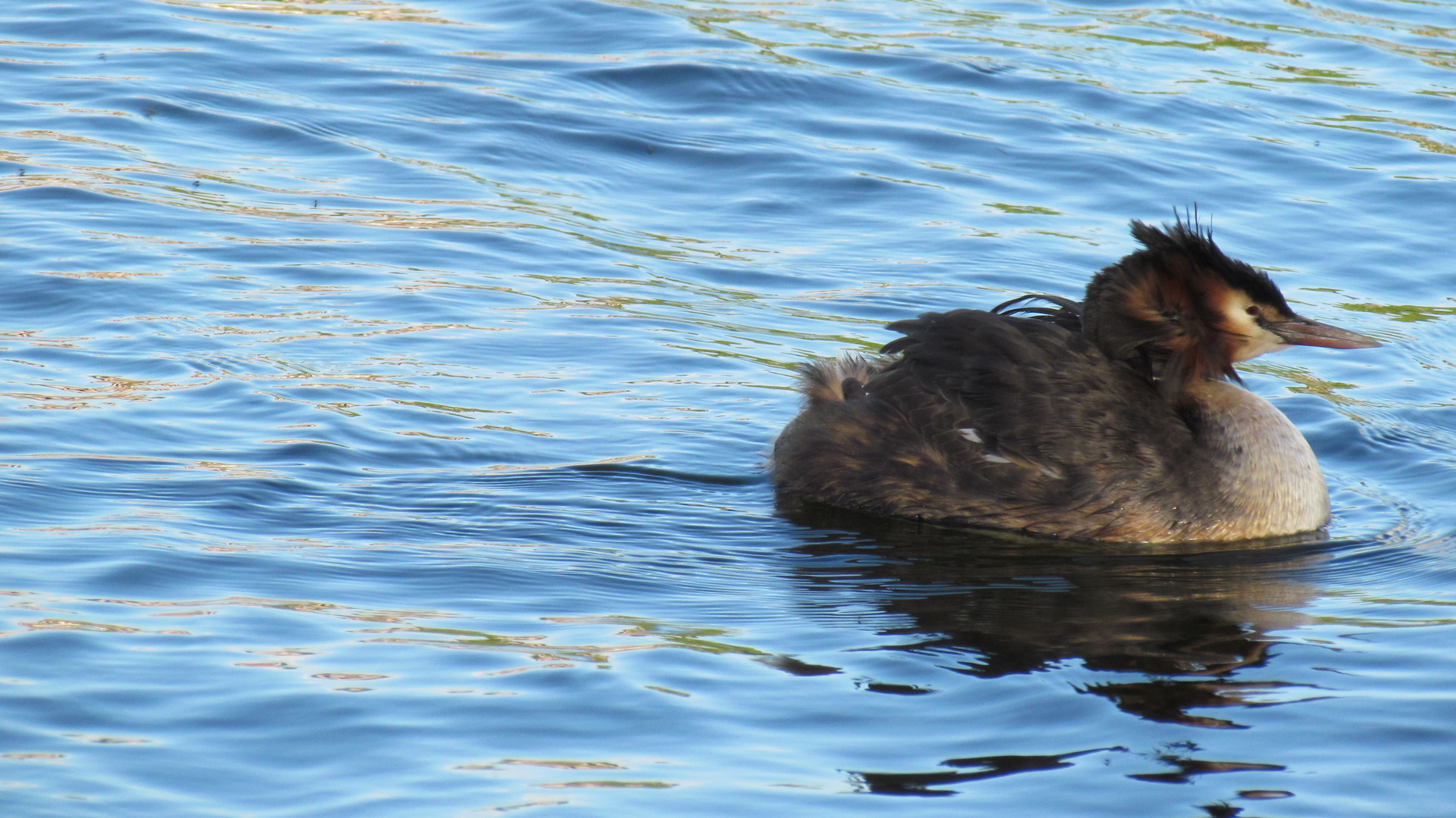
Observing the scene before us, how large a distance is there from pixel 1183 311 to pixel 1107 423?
1.98 ft

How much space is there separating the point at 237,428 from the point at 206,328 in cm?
137

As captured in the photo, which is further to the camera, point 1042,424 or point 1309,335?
point 1309,335

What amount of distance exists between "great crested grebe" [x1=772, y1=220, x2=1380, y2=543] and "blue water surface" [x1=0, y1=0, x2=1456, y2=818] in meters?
0.19

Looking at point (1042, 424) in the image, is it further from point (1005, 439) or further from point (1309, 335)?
point (1309, 335)

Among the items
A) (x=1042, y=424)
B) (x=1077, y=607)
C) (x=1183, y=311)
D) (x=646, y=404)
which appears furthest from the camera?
(x=646, y=404)

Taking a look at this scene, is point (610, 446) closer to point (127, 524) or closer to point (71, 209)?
point (127, 524)

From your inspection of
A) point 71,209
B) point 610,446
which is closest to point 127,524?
point 610,446

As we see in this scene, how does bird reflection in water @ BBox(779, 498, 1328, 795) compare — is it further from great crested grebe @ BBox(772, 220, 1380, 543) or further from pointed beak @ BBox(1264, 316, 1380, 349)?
pointed beak @ BBox(1264, 316, 1380, 349)

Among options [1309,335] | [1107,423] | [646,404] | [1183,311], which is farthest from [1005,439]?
[646,404]

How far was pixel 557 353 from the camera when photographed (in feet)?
31.4

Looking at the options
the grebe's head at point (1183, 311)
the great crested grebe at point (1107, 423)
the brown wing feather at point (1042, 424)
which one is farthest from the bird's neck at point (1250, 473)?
the grebe's head at point (1183, 311)

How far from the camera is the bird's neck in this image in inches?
303

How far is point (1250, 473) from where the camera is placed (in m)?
7.71

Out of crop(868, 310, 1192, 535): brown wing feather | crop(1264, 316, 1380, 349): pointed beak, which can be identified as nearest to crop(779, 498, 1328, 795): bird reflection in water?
crop(868, 310, 1192, 535): brown wing feather
